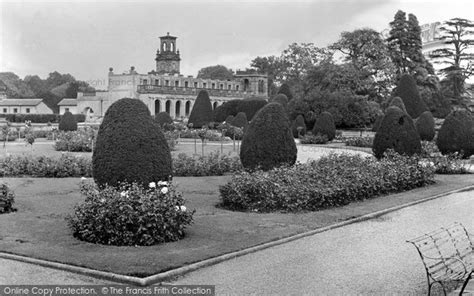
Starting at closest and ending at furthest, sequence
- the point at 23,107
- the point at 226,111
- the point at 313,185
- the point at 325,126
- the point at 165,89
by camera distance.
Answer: the point at 313,185 < the point at 325,126 < the point at 226,111 < the point at 165,89 < the point at 23,107

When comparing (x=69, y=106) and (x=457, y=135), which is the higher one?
(x=69, y=106)

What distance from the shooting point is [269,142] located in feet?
57.4

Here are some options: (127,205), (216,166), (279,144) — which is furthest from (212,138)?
(127,205)

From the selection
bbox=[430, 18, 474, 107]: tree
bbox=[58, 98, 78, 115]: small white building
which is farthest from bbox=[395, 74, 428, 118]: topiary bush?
bbox=[58, 98, 78, 115]: small white building

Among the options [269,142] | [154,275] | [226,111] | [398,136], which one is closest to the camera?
[154,275]

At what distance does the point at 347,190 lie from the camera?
15156mm

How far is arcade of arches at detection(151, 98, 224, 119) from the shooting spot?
3359 inches

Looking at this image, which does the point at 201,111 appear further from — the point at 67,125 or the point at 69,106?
the point at 69,106

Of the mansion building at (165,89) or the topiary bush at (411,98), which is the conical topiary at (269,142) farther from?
the mansion building at (165,89)

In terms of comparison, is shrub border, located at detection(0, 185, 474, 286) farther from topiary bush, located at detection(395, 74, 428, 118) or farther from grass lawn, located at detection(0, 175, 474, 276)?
topiary bush, located at detection(395, 74, 428, 118)

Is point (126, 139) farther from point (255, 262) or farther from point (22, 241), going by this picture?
point (255, 262)

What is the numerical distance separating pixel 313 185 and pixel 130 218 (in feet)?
19.4

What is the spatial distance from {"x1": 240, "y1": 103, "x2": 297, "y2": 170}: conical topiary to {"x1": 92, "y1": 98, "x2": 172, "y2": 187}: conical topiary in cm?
561

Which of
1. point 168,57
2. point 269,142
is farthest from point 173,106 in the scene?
point 269,142
